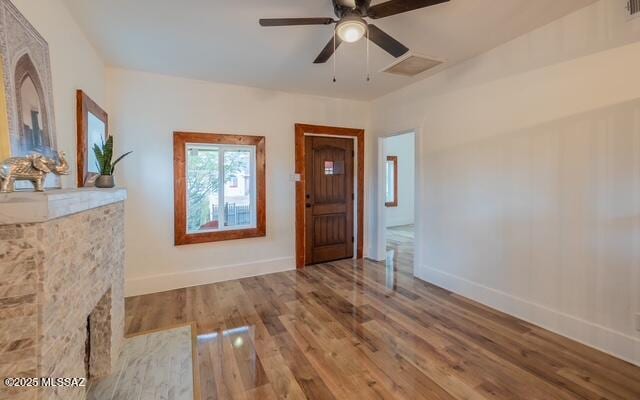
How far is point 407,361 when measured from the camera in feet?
7.09

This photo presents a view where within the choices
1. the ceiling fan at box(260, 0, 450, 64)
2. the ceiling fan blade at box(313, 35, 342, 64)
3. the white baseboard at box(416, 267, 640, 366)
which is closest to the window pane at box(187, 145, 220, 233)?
the ceiling fan blade at box(313, 35, 342, 64)

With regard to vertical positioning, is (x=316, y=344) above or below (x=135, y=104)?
below

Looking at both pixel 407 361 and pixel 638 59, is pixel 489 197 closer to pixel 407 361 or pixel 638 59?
pixel 638 59

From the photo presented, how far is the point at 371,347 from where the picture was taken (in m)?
2.34

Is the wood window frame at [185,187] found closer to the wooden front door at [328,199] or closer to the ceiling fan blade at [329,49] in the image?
the wooden front door at [328,199]

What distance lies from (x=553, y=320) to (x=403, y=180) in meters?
6.13

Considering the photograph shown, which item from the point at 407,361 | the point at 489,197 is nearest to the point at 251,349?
the point at 407,361

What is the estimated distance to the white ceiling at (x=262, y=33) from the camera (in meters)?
2.21

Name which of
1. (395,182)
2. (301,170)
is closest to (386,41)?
(301,170)

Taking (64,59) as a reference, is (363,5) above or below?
above

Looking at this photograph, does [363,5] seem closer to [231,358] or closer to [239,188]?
[231,358]

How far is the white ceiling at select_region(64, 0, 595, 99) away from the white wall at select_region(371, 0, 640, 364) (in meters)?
0.33

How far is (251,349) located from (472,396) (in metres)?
1.61

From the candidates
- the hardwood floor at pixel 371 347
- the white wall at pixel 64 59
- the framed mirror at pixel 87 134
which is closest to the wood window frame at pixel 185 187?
the hardwood floor at pixel 371 347
